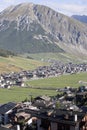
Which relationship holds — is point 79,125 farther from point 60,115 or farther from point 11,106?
point 11,106

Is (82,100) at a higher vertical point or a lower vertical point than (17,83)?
higher

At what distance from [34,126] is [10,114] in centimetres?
1743

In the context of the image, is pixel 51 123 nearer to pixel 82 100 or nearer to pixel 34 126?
pixel 34 126

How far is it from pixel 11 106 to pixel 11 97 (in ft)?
169

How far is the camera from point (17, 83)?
185750 mm

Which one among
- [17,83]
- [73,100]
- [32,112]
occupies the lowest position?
[17,83]

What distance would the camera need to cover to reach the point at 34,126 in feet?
197

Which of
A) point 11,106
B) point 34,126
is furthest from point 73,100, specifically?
point 34,126

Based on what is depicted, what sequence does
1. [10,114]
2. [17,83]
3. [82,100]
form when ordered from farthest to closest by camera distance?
[17,83] → [82,100] → [10,114]

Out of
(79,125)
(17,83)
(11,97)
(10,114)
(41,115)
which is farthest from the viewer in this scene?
(17,83)

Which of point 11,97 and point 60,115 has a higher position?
point 60,115

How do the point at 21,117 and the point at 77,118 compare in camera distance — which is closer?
the point at 77,118

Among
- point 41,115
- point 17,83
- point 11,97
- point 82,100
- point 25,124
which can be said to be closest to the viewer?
Answer: point 41,115

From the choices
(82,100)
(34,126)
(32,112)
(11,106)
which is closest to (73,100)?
(82,100)
